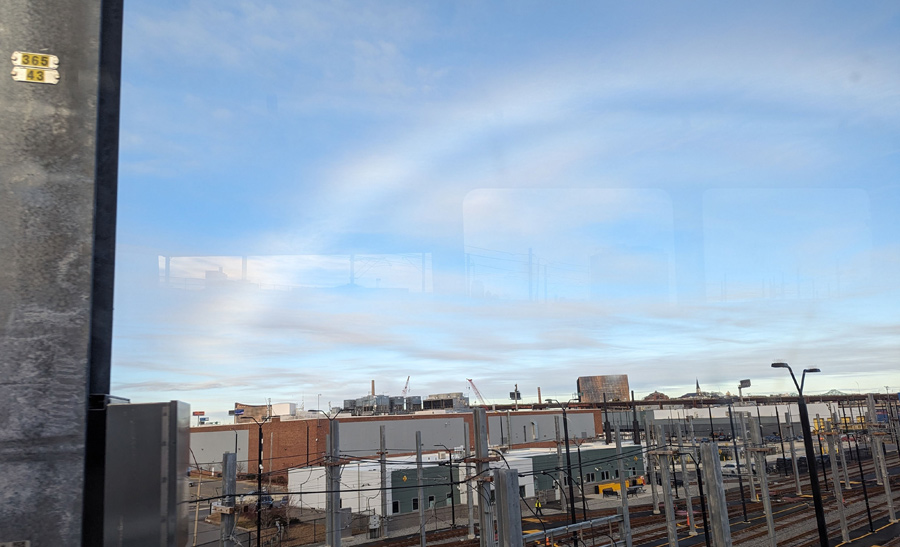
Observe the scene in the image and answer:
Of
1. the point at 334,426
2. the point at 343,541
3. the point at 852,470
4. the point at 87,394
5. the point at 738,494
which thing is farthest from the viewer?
the point at 852,470

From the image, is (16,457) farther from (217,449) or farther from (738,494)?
(217,449)

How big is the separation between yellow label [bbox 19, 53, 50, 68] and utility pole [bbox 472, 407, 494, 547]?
13476mm

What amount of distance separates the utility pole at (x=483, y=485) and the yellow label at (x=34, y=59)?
13476mm

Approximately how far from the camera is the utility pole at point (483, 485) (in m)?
14.5

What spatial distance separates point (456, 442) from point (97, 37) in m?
63.3

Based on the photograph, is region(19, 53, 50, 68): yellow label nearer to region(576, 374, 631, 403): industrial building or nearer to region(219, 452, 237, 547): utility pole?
region(219, 452, 237, 547): utility pole

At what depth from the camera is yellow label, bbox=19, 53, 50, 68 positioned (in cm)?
284

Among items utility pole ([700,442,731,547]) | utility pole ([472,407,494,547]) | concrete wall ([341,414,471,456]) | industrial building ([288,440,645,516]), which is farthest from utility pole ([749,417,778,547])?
concrete wall ([341,414,471,456])

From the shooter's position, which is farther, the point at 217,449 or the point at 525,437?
the point at 525,437

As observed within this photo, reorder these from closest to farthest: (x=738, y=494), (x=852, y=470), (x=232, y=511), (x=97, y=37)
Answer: (x=97, y=37) → (x=232, y=511) → (x=738, y=494) → (x=852, y=470)

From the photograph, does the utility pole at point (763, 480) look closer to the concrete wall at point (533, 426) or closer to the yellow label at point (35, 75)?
the yellow label at point (35, 75)

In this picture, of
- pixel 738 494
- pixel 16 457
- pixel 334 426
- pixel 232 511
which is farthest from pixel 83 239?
pixel 738 494

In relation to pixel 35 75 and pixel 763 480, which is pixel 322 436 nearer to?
pixel 763 480

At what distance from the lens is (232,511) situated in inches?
607
